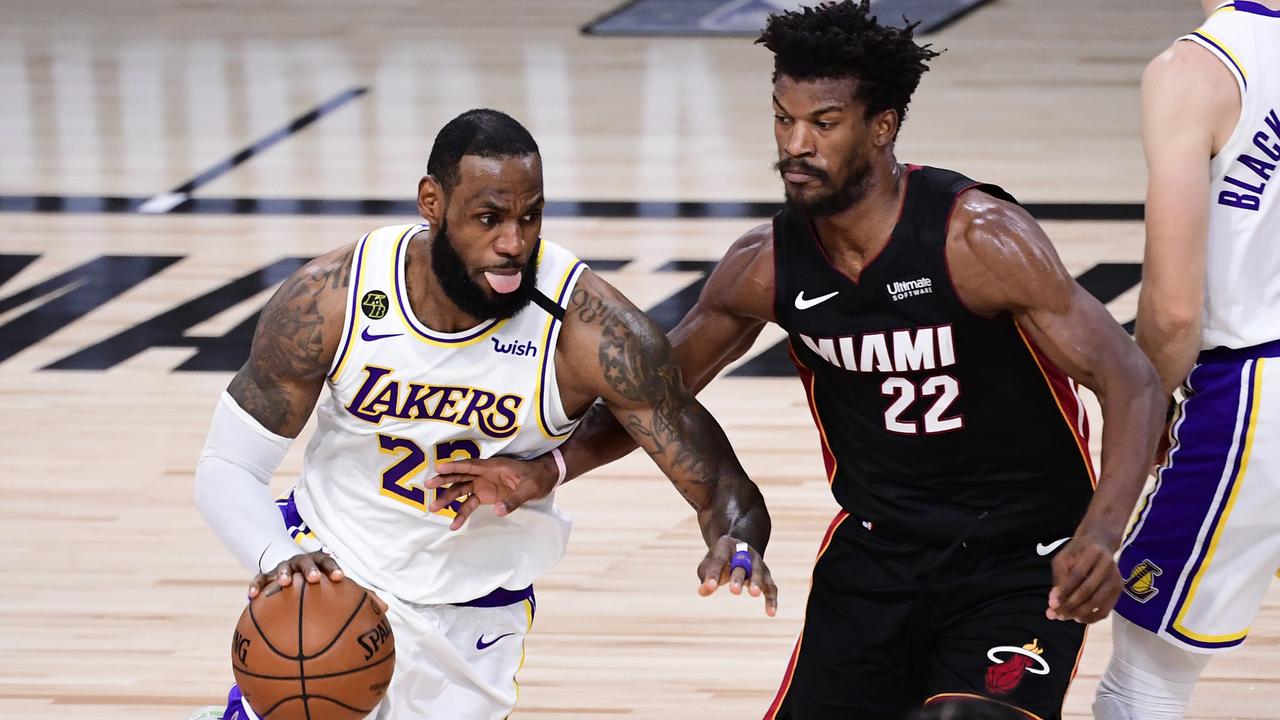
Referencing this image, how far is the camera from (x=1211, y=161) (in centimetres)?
344

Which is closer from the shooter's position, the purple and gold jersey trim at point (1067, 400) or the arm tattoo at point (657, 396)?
the purple and gold jersey trim at point (1067, 400)

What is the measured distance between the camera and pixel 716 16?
14.9m

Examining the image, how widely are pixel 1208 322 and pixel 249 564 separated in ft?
6.23

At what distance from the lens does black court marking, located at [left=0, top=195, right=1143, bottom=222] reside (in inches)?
370

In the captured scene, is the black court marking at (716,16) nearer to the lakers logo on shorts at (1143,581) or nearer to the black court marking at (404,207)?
the black court marking at (404,207)

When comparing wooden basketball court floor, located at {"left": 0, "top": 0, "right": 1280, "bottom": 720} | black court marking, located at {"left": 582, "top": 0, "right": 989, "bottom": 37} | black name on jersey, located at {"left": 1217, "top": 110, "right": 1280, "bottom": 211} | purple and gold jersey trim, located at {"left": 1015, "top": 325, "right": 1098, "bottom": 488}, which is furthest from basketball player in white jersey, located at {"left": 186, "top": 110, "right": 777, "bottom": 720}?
black court marking, located at {"left": 582, "top": 0, "right": 989, "bottom": 37}

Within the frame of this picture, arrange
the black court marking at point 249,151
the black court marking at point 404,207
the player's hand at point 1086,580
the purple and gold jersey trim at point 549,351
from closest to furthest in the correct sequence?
the player's hand at point 1086,580 → the purple and gold jersey trim at point 549,351 → the black court marking at point 404,207 → the black court marking at point 249,151

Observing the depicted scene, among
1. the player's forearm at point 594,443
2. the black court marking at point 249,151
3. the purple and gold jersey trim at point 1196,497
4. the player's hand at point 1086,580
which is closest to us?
the player's hand at point 1086,580

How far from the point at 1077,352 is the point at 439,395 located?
1.24 m

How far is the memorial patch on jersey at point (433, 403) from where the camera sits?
12.2 ft

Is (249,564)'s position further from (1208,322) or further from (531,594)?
(1208,322)

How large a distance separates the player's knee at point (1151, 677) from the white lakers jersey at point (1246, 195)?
616 millimetres

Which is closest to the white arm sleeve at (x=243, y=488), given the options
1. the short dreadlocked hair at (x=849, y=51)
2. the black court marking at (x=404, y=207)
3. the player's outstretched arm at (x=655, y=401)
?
the player's outstretched arm at (x=655, y=401)

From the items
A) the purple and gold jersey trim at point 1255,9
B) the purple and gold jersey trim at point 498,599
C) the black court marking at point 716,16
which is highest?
the purple and gold jersey trim at point 1255,9
